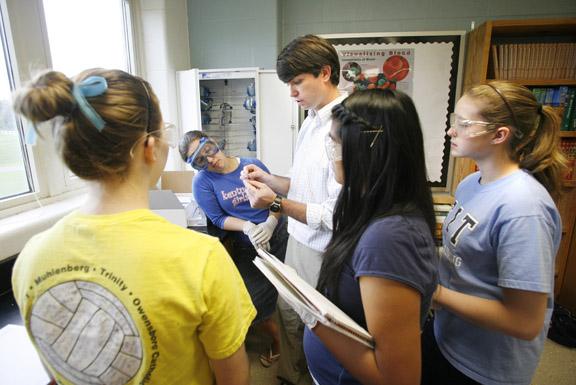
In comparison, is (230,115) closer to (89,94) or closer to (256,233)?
(256,233)

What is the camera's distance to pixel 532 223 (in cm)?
77

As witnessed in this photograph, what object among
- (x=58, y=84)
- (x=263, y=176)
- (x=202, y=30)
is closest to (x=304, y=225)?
(x=263, y=176)

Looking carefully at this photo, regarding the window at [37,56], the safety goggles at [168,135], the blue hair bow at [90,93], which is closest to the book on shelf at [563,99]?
the safety goggles at [168,135]

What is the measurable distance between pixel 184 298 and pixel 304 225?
0.93m

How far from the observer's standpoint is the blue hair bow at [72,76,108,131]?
514 millimetres

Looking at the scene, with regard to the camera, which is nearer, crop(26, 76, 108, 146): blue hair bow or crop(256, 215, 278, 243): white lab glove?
crop(26, 76, 108, 146): blue hair bow

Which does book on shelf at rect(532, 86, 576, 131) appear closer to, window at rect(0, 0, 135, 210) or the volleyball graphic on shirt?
the volleyball graphic on shirt

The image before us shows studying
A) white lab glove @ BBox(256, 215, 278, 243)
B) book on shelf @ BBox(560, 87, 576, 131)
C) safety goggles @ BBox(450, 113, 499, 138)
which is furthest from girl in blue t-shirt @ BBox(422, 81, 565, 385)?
book on shelf @ BBox(560, 87, 576, 131)

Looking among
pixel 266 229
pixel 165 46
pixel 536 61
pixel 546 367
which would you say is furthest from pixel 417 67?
pixel 546 367

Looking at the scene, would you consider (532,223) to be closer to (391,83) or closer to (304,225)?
(304,225)

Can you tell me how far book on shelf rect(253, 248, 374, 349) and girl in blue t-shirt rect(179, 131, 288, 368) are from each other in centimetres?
94

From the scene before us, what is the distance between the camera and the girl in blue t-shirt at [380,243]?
615 mm

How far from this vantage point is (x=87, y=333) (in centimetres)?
56

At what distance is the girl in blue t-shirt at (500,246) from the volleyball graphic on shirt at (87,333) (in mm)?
861
